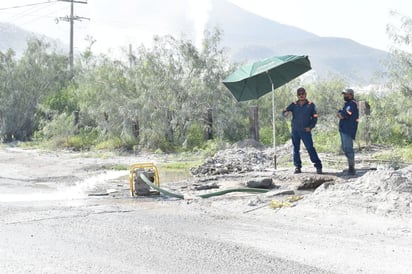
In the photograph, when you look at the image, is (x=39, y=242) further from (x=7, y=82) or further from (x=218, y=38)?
(x=7, y=82)

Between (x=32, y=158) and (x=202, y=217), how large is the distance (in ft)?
47.7

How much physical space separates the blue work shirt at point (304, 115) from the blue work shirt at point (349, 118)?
58cm

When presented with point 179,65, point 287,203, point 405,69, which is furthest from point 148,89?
point 287,203

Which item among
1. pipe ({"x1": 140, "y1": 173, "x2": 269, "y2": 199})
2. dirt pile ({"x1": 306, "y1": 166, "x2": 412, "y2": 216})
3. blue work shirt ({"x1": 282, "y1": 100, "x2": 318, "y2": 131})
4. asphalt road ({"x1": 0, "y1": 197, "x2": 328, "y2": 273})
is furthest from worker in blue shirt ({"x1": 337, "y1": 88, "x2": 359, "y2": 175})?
asphalt road ({"x1": 0, "y1": 197, "x2": 328, "y2": 273})

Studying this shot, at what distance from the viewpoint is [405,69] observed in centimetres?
1742

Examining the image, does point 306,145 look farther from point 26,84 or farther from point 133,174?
point 26,84

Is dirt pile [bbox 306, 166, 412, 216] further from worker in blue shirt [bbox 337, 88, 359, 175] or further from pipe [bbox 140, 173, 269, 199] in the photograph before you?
worker in blue shirt [bbox 337, 88, 359, 175]

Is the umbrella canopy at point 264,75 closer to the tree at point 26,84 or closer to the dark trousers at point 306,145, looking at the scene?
the dark trousers at point 306,145

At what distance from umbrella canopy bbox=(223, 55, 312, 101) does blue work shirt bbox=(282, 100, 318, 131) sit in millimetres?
1588

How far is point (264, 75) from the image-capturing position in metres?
14.6

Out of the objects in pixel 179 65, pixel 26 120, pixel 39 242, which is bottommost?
pixel 39 242

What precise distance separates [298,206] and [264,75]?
6.34 metres

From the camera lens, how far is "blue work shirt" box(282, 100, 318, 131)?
483 inches

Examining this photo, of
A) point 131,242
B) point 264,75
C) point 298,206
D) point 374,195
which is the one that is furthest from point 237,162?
point 131,242
